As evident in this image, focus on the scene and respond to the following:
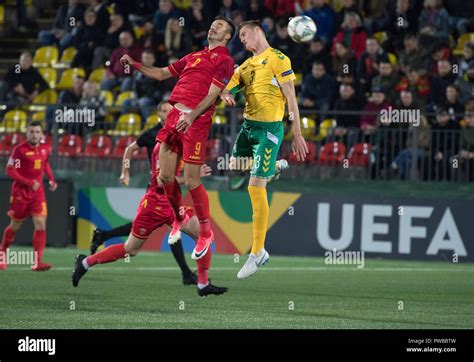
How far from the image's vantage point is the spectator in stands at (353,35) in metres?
22.6

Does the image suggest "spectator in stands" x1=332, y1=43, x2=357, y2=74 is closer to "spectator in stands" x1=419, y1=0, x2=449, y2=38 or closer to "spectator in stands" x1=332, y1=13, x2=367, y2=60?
"spectator in stands" x1=332, y1=13, x2=367, y2=60

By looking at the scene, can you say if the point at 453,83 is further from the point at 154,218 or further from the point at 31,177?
the point at 154,218

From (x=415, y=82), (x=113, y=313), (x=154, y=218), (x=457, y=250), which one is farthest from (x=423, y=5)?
(x=113, y=313)

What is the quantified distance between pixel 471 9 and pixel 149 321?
14.8m

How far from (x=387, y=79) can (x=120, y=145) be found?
188 inches

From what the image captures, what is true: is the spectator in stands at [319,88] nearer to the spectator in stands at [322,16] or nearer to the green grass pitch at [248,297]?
the spectator in stands at [322,16]

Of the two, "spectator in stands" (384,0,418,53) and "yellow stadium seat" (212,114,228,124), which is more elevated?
"spectator in stands" (384,0,418,53)

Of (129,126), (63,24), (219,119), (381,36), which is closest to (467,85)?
(381,36)

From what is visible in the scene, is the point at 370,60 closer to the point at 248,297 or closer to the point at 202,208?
the point at 248,297

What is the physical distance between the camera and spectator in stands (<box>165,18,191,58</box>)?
23703mm

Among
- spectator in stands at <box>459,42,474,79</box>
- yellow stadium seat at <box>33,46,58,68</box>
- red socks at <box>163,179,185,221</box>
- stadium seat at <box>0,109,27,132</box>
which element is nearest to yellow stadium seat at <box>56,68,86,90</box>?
yellow stadium seat at <box>33,46,58,68</box>

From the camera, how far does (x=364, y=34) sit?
22734mm

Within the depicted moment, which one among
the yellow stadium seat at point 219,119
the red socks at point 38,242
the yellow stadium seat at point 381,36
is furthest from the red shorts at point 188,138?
the yellow stadium seat at point 381,36

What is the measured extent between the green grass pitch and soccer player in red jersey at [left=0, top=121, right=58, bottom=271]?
805 millimetres
